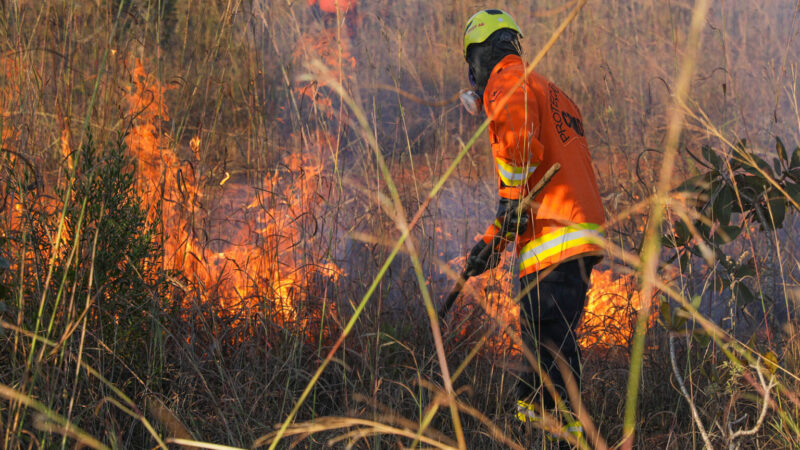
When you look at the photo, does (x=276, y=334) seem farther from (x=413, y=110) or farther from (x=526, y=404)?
(x=413, y=110)

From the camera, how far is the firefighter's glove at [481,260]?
2.70 metres

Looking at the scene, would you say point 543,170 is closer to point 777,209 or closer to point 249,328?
point 777,209

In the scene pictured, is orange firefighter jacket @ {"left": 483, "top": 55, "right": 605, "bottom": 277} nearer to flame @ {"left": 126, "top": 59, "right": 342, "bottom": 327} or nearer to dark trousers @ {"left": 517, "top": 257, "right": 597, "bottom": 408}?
dark trousers @ {"left": 517, "top": 257, "right": 597, "bottom": 408}

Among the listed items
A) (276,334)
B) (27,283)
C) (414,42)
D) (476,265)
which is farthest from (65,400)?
(414,42)

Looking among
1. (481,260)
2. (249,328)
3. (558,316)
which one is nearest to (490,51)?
(481,260)

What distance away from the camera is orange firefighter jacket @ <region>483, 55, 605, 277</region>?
2.54 meters

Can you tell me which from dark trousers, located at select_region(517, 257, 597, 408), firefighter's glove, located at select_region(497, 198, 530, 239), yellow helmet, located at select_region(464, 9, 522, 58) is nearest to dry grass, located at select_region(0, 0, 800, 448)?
dark trousers, located at select_region(517, 257, 597, 408)

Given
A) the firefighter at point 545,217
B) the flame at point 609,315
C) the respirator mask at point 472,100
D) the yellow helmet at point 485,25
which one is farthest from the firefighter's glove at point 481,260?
the yellow helmet at point 485,25

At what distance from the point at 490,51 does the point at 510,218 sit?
0.72 m

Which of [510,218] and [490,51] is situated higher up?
[490,51]

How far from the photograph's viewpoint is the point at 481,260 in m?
2.72

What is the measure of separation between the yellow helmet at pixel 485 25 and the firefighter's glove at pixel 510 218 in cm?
69

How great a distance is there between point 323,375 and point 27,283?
1107 millimetres

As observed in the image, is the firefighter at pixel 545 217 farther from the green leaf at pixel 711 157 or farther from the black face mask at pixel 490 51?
the green leaf at pixel 711 157
